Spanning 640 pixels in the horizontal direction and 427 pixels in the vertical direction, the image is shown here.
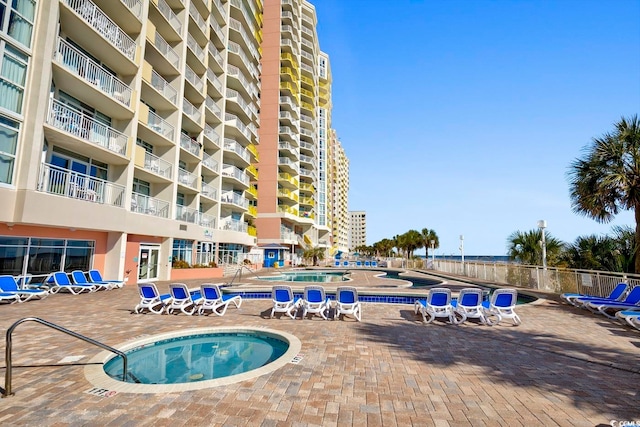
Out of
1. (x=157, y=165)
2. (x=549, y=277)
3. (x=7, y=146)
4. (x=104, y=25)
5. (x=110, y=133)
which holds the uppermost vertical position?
(x=104, y=25)

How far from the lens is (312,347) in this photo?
6617mm

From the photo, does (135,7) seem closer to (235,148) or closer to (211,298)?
(235,148)

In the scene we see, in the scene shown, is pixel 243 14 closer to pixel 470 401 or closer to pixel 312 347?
pixel 312 347

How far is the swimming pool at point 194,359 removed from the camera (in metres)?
4.77

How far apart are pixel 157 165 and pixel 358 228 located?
162m

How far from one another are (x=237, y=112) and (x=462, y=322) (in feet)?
101

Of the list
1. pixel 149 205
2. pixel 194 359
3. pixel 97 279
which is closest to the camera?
pixel 194 359

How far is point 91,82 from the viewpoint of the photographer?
14672 millimetres

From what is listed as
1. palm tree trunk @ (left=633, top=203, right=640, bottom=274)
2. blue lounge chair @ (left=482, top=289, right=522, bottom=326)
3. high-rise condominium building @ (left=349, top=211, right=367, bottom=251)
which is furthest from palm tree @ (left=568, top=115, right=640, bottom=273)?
high-rise condominium building @ (left=349, top=211, right=367, bottom=251)

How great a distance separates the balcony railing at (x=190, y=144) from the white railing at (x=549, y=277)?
2343 centimetres

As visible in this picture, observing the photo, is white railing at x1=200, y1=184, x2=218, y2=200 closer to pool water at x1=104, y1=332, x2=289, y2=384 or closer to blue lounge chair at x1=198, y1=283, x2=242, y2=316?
blue lounge chair at x1=198, y1=283, x2=242, y2=316

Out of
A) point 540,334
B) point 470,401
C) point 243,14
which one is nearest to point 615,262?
point 540,334

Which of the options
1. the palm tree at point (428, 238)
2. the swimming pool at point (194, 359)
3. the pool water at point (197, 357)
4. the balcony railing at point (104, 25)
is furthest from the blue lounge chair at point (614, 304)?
the palm tree at point (428, 238)

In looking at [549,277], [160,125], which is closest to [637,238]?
[549,277]
